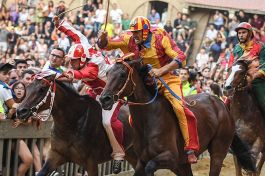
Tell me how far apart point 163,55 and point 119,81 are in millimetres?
1098

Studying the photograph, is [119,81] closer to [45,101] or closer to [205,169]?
[45,101]

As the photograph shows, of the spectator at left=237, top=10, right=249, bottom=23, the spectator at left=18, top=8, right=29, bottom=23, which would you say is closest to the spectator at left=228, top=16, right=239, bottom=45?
the spectator at left=237, top=10, right=249, bottom=23

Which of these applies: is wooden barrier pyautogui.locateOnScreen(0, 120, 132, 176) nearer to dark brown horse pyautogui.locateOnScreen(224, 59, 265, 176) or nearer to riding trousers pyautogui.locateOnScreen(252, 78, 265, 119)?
dark brown horse pyautogui.locateOnScreen(224, 59, 265, 176)

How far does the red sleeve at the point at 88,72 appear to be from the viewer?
9492mm

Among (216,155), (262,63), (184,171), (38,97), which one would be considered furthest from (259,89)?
(38,97)

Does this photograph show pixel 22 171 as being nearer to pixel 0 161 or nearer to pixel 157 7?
pixel 0 161

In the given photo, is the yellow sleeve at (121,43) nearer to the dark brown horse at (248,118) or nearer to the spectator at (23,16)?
the dark brown horse at (248,118)

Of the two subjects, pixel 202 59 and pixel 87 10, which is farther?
pixel 87 10

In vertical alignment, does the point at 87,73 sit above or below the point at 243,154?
above

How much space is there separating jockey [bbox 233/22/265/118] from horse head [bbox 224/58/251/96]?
0.39 ft

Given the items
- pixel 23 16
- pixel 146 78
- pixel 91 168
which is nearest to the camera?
pixel 146 78

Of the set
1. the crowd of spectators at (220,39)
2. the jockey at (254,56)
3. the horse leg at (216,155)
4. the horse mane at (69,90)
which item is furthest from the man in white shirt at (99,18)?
the horse mane at (69,90)

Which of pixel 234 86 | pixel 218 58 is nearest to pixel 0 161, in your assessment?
pixel 234 86

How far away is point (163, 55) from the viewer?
31.9 feet
